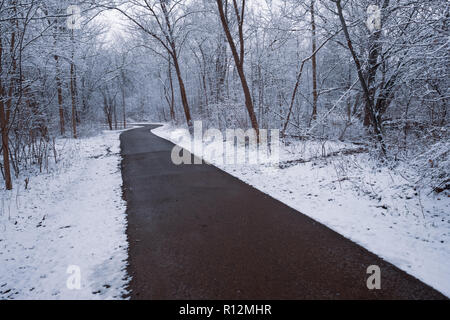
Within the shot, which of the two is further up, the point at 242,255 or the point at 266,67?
the point at 266,67

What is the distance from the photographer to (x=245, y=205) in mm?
5258

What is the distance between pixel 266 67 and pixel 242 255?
1498 centimetres

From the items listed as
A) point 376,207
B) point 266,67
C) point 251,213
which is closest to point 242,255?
point 251,213

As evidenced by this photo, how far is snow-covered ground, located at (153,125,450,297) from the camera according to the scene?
327 cm

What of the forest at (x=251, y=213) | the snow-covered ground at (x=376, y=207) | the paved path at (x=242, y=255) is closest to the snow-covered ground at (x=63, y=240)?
the forest at (x=251, y=213)

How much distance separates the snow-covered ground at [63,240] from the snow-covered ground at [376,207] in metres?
3.40

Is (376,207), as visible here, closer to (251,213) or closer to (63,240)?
(251,213)

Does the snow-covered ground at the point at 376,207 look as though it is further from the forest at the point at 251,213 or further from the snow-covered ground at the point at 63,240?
the snow-covered ground at the point at 63,240

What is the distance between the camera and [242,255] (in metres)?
3.45

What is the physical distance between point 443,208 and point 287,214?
2554mm

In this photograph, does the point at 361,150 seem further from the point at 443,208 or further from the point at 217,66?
the point at 217,66

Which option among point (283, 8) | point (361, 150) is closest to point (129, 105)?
point (283, 8)

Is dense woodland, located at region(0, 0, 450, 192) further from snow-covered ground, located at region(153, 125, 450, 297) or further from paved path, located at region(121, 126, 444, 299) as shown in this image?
paved path, located at region(121, 126, 444, 299)

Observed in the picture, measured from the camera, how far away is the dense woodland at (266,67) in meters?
5.25
